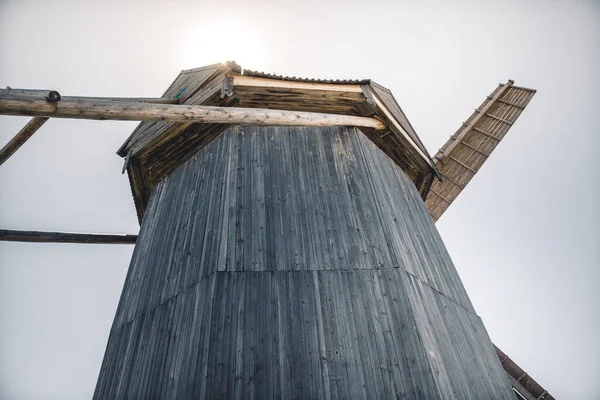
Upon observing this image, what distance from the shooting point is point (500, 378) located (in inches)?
248

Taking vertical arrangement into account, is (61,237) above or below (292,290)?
above

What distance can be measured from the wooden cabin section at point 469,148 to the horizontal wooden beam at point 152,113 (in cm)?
455

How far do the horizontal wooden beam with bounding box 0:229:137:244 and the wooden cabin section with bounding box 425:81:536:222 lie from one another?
8.45 metres

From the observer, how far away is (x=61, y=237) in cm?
1068

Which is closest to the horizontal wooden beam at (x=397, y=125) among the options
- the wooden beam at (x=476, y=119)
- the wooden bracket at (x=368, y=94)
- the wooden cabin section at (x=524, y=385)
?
the wooden bracket at (x=368, y=94)

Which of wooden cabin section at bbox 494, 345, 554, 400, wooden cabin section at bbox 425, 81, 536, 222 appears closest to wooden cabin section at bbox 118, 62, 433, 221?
wooden cabin section at bbox 425, 81, 536, 222

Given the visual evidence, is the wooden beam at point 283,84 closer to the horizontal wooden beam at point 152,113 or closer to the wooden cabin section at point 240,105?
the wooden cabin section at point 240,105

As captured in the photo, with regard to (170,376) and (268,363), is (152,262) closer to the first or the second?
(170,376)

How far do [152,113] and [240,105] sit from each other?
2.05 m

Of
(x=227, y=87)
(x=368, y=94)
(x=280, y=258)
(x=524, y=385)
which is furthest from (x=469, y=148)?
(x=280, y=258)

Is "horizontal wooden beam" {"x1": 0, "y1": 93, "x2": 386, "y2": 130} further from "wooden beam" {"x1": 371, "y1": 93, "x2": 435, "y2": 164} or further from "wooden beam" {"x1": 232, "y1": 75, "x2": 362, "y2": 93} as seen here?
"wooden beam" {"x1": 371, "y1": 93, "x2": 435, "y2": 164}

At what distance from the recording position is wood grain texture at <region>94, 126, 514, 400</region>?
4.86 m

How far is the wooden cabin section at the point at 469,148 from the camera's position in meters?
11.4

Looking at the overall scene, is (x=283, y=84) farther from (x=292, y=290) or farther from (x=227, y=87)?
(x=292, y=290)
